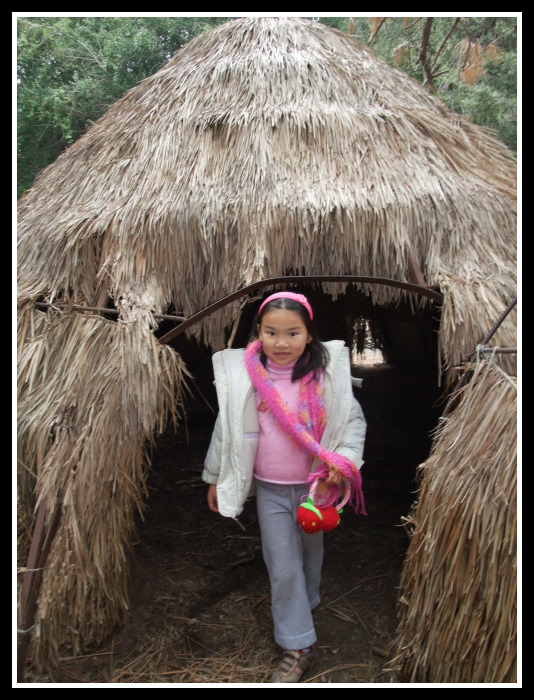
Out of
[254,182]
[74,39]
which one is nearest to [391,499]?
[254,182]

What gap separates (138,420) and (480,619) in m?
1.50

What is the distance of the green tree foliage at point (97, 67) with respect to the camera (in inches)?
269

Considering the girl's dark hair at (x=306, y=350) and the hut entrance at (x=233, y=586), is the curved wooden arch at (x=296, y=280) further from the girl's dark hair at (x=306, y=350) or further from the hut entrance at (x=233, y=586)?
the hut entrance at (x=233, y=586)

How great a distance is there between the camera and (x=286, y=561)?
6.54 feet

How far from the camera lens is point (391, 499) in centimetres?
368

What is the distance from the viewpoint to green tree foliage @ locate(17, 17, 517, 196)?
6.83 metres

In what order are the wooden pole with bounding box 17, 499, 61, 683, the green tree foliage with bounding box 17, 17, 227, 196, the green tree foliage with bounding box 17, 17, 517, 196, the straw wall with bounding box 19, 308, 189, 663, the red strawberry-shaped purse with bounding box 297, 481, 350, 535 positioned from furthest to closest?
the green tree foliage with bounding box 17, 17, 227, 196
the green tree foliage with bounding box 17, 17, 517, 196
the straw wall with bounding box 19, 308, 189, 663
the wooden pole with bounding box 17, 499, 61, 683
the red strawberry-shaped purse with bounding box 297, 481, 350, 535

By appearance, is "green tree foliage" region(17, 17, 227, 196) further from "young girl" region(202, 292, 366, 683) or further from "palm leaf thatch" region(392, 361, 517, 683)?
"palm leaf thatch" region(392, 361, 517, 683)

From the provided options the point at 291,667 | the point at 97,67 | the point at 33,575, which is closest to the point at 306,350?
the point at 291,667

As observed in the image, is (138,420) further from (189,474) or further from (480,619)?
(189,474)

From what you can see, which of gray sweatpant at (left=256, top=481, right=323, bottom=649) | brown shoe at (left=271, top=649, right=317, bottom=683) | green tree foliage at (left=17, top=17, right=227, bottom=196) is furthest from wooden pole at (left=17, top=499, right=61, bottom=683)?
green tree foliage at (left=17, top=17, right=227, bottom=196)

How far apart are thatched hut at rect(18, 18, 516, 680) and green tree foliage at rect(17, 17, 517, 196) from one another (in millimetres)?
4331

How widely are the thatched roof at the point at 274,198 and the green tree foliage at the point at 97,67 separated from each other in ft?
14.1

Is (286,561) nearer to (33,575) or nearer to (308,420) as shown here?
(308,420)
